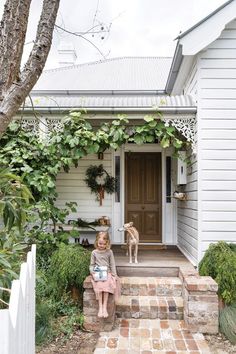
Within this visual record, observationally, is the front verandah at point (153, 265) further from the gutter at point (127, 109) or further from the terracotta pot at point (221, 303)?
the gutter at point (127, 109)

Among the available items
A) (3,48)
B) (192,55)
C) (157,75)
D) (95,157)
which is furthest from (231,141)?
(157,75)

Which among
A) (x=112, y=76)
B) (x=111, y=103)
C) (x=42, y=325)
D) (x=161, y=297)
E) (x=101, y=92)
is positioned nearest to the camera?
(x=42, y=325)

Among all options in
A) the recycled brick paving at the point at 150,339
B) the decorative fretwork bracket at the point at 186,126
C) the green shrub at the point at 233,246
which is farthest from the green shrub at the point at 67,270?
the decorative fretwork bracket at the point at 186,126

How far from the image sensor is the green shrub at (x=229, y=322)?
13.3ft

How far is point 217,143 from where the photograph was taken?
5.40 m

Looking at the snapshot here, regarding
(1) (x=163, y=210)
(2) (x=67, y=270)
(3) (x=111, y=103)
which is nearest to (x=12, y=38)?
(2) (x=67, y=270)

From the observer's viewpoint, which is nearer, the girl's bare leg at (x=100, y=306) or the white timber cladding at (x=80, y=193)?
the girl's bare leg at (x=100, y=306)

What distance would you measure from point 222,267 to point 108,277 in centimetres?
154

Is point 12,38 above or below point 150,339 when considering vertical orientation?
above

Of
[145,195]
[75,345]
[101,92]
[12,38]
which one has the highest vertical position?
[101,92]

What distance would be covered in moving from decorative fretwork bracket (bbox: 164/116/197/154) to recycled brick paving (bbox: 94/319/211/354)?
2755 mm

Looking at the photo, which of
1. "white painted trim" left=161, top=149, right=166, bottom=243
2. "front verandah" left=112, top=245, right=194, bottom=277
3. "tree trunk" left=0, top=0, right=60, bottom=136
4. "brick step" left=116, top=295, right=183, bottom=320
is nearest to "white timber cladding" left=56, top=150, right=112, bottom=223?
"white painted trim" left=161, top=149, right=166, bottom=243

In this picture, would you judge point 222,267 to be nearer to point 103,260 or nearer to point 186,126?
point 103,260

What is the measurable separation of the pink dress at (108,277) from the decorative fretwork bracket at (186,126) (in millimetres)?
2300
